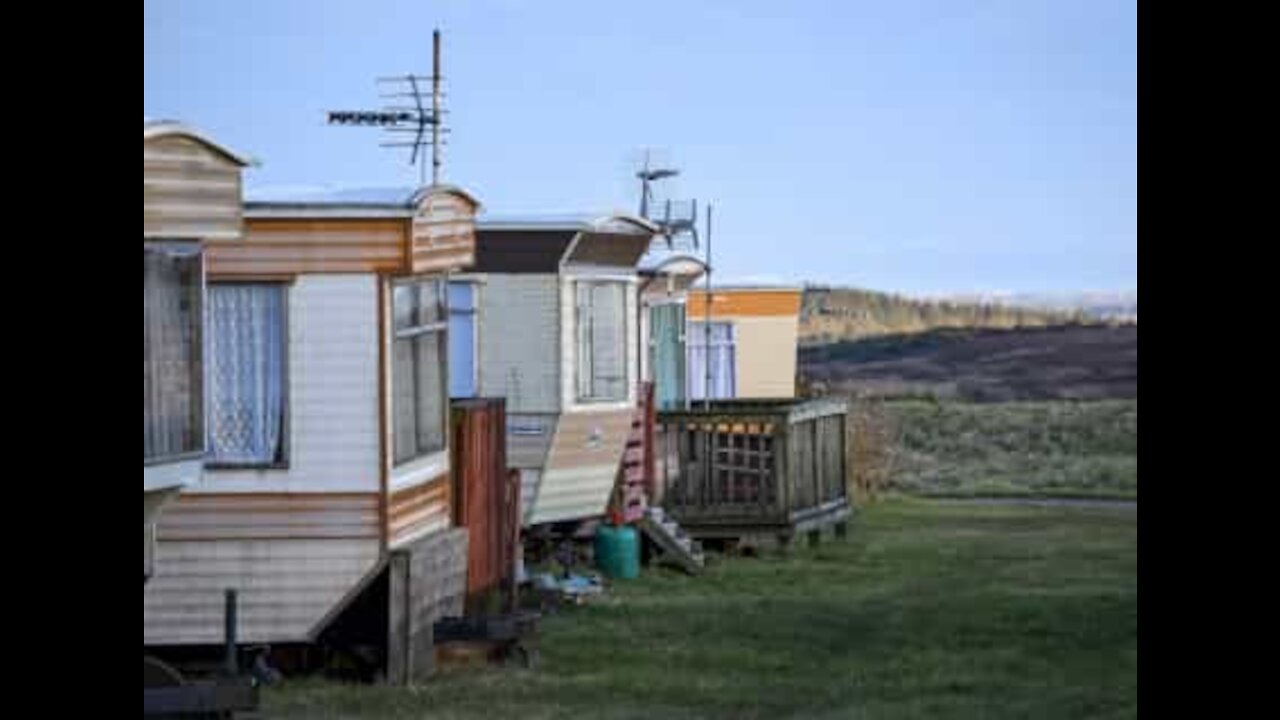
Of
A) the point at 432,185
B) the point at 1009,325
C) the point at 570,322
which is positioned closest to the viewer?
the point at 432,185

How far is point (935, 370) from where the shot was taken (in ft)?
222

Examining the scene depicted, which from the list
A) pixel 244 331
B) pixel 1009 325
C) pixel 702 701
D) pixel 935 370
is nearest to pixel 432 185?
pixel 244 331

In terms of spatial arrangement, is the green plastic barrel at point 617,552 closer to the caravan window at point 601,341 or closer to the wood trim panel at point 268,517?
the caravan window at point 601,341

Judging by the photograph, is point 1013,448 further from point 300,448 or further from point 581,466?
point 300,448

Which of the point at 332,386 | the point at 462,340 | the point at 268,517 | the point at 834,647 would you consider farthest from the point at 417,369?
the point at 462,340

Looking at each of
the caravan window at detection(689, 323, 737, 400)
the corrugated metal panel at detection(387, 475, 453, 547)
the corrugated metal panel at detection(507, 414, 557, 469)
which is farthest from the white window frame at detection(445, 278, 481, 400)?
the caravan window at detection(689, 323, 737, 400)

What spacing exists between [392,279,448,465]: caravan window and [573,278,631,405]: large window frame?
497cm

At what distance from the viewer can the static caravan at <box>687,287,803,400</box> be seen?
34562mm

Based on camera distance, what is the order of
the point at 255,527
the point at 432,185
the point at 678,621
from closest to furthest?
the point at 255,527 → the point at 432,185 → the point at 678,621

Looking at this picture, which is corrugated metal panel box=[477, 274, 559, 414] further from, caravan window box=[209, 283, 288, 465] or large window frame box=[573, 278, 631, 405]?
caravan window box=[209, 283, 288, 465]

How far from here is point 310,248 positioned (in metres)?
14.5
